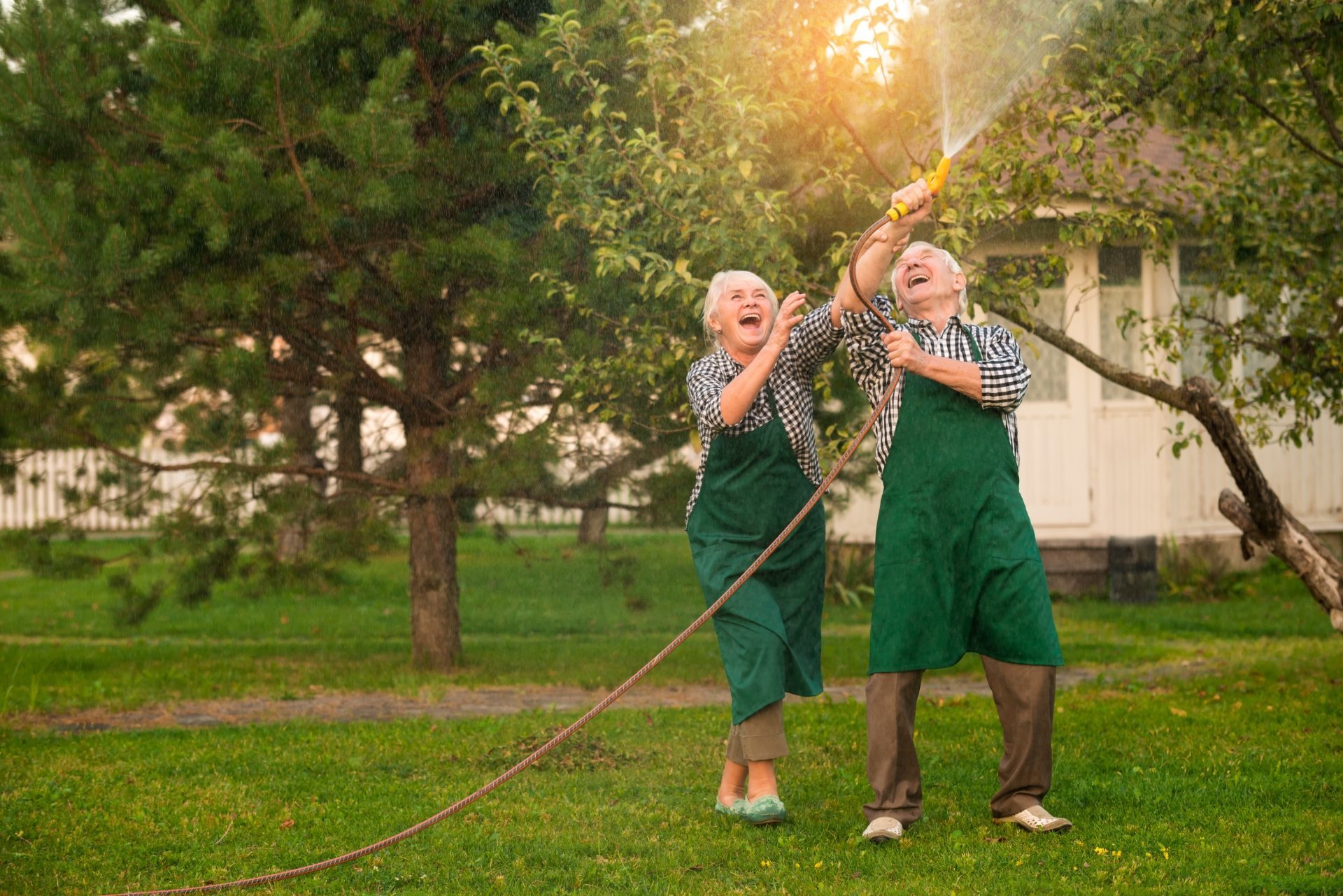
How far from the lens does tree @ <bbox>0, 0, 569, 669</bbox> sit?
22.5 ft

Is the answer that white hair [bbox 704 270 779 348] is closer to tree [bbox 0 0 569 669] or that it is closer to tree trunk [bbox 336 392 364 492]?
tree [bbox 0 0 569 669]

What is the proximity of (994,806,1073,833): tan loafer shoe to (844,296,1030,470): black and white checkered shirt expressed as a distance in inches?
45.2

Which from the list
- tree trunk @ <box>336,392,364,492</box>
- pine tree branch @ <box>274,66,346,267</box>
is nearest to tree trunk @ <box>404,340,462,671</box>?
tree trunk @ <box>336,392,364,492</box>

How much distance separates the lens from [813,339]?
187 inches

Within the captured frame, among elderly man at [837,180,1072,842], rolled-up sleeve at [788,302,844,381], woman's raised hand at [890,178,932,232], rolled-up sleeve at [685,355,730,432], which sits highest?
woman's raised hand at [890,178,932,232]

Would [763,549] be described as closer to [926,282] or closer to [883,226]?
[926,282]

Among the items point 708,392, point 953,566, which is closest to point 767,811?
point 953,566

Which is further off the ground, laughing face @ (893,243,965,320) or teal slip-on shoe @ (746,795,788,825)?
laughing face @ (893,243,965,320)

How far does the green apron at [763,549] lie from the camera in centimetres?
475

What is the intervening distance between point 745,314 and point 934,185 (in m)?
0.92

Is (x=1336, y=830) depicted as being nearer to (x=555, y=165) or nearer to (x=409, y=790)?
(x=409, y=790)

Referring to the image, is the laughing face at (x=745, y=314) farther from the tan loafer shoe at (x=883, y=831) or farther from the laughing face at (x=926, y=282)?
the tan loafer shoe at (x=883, y=831)

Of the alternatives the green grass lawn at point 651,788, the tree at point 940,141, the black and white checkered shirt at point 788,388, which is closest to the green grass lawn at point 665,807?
the green grass lawn at point 651,788

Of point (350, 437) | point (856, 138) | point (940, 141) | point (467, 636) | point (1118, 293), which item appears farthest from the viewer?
point (1118, 293)
